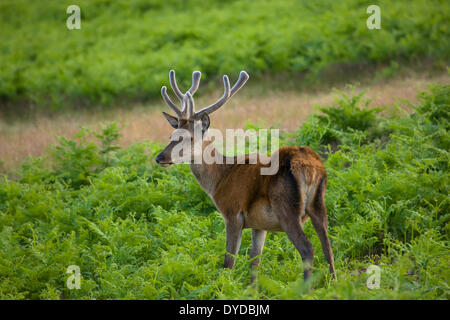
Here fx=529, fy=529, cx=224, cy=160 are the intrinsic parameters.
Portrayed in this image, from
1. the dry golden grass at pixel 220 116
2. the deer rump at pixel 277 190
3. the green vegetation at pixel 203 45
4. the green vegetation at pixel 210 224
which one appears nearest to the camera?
the deer rump at pixel 277 190

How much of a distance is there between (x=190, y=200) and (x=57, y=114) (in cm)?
1096

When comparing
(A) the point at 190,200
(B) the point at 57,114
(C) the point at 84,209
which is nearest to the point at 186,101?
(A) the point at 190,200

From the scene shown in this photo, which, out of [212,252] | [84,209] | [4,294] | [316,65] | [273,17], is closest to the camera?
[4,294]

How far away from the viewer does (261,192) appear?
20.8 ft

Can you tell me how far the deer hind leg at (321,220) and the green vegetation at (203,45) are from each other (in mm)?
10933

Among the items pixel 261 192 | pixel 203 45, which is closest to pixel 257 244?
pixel 261 192

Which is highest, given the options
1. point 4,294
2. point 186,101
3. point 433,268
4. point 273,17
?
point 273,17

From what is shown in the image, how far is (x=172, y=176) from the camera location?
990 cm

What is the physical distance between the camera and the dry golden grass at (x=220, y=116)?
13.1m

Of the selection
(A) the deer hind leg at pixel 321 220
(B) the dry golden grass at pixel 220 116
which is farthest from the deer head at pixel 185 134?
(B) the dry golden grass at pixel 220 116

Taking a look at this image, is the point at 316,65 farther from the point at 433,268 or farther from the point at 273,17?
the point at 433,268

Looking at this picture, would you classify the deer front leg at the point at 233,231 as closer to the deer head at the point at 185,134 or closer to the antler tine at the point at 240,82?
the deer head at the point at 185,134
